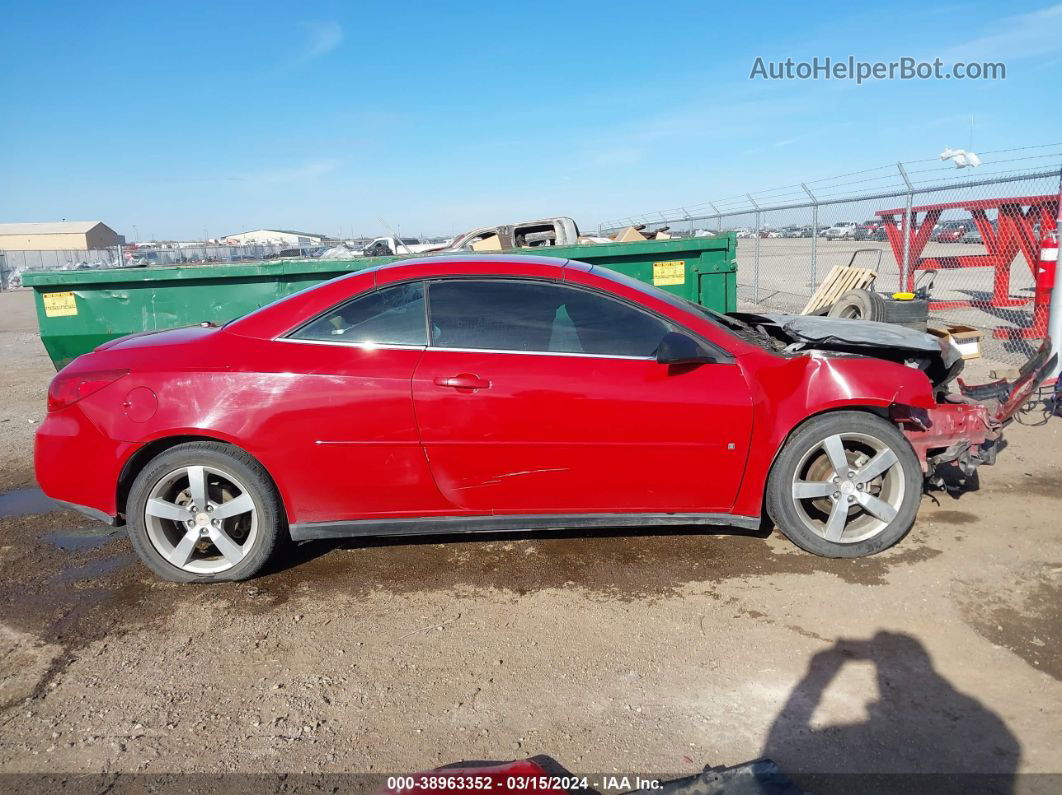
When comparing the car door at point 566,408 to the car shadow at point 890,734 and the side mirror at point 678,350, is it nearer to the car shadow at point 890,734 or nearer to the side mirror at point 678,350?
the side mirror at point 678,350

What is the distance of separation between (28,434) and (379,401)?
17.8 ft

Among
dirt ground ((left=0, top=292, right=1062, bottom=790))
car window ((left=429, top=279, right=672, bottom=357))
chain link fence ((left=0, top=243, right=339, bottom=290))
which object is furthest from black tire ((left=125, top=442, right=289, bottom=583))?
chain link fence ((left=0, top=243, right=339, bottom=290))

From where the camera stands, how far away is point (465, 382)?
3504 millimetres

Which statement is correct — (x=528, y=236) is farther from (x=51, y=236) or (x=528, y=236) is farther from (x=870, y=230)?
(x=51, y=236)

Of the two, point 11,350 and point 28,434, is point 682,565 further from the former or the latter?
point 11,350

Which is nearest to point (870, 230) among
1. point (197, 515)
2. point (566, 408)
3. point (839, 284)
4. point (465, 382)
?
point (839, 284)

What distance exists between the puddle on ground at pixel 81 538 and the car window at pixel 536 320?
2.51 meters

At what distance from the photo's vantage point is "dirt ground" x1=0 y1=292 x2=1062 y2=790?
8.25 ft

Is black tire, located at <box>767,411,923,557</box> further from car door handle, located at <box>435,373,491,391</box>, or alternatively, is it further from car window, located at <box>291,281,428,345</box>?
car window, located at <box>291,281,428,345</box>

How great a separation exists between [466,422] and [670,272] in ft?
13.3

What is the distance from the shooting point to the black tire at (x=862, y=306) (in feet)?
23.8

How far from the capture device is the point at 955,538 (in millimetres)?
4062

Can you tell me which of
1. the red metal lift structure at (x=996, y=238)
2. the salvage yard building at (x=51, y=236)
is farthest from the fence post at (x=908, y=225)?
the salvage yard building at (x=51, y=236)

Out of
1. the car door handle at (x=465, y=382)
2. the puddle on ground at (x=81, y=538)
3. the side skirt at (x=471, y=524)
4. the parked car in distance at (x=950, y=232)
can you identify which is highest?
the parked car in distance at (x=950, y=232)
